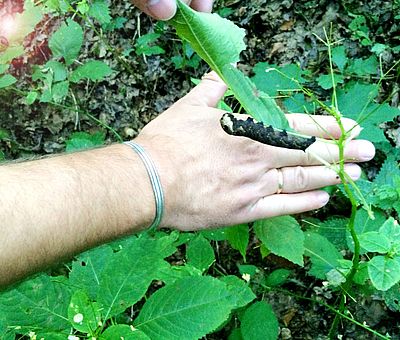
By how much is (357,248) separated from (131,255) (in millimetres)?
644

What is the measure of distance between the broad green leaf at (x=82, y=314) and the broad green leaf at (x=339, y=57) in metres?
1.75

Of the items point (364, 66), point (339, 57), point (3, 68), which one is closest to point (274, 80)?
point (339, 57)

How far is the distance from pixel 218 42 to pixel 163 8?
267 millimetres

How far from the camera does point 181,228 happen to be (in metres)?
Answer: 1.62

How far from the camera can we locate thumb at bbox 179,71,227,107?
5.81 feet

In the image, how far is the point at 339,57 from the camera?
2578 mm

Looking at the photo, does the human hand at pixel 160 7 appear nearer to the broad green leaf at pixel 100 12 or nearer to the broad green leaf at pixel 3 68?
the broad green leaf at pixel 100 12

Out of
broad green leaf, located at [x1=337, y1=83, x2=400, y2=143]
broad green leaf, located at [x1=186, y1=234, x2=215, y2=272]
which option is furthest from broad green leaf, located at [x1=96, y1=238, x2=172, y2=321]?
broad green leaf, located at [x1=337, y1=83, x2=400, y2=143]

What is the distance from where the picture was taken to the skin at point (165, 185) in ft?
4.41

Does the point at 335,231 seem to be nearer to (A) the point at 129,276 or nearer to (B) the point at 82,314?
(A) the point at 129,276

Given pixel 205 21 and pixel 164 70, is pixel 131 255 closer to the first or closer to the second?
pixel 205 21

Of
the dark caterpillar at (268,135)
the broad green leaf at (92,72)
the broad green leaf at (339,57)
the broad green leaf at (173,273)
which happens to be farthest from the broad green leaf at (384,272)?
the broad green leaf at (92,72)

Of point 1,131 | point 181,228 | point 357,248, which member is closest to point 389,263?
point 357,248

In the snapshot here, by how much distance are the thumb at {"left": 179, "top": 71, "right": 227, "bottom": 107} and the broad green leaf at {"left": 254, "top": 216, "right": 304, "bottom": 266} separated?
44cm
